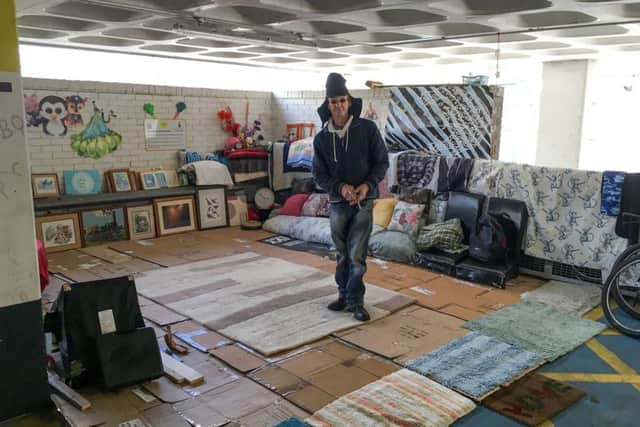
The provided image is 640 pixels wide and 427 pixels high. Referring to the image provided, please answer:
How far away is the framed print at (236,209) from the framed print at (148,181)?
100cm

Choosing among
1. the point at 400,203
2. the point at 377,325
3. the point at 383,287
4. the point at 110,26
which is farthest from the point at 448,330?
the point at 110,26

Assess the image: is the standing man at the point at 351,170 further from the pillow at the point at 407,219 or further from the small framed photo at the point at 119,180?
the small framed photo at the point at 119,180

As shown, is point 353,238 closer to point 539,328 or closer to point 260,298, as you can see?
point 260,298

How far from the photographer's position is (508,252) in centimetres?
490

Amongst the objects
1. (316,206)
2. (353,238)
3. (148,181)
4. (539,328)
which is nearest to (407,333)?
(353,238)

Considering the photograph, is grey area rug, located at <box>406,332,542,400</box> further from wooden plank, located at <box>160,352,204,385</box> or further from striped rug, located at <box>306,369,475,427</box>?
wooden plank, located at <box>160,352,204,385</box>

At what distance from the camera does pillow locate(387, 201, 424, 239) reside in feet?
18.1

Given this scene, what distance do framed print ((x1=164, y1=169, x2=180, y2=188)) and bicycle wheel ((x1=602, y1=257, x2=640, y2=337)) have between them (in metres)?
5.03

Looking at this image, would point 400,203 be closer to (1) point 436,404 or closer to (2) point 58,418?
(1) point 436,404

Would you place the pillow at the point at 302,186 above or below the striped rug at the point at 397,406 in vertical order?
above

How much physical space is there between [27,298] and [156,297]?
6.16ft

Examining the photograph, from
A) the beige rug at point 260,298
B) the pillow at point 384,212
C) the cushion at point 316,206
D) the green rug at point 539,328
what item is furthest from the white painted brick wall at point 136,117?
the green rug at point 539,328

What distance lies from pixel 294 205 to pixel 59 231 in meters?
2.73

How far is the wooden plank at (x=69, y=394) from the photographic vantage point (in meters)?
2.68
